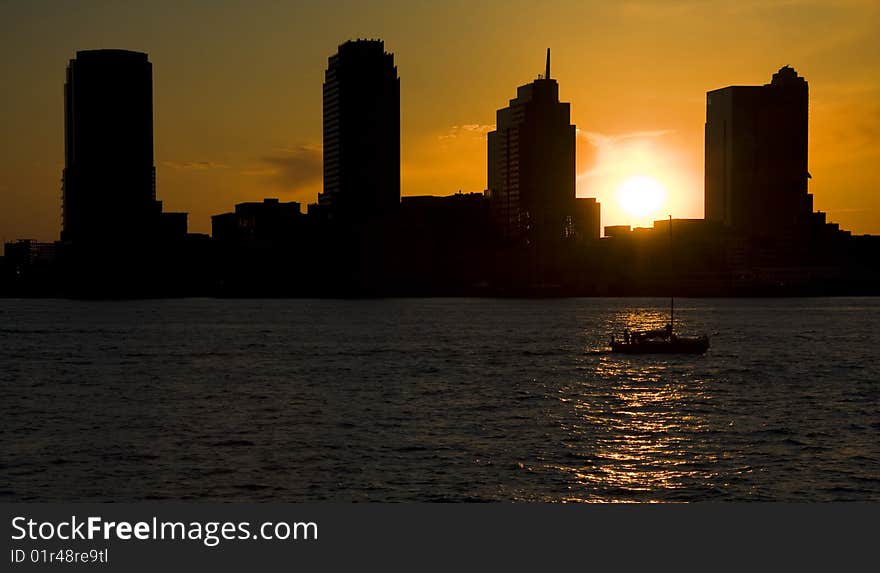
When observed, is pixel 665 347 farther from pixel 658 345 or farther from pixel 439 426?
pixel 439 426

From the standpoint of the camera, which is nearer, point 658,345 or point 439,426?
point 439,426

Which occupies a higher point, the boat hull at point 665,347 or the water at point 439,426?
the boat hull at point 665,347

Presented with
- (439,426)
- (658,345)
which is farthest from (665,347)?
(439,426)

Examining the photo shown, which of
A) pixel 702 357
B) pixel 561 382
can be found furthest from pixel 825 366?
pixel 561 382

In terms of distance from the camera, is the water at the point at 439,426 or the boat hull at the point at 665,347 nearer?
the water at the point at 439,426

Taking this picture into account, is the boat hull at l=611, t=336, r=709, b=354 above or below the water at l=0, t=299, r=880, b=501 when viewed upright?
above

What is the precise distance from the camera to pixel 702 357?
12056cm

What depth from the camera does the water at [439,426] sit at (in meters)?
42.9

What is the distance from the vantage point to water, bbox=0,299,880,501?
4291cm

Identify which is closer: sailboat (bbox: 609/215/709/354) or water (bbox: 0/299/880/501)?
water (bbox: 0/299/880/501)

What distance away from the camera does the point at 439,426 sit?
6122 centimetres

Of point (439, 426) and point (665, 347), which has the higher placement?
point (665, 347)

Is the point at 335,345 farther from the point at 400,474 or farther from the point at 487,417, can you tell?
the point at 400,474

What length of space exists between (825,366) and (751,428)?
52449 mm
